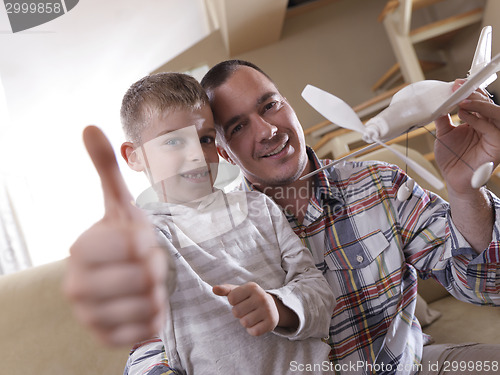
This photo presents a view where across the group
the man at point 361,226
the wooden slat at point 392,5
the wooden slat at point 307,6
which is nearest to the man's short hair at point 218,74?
the man at point 361,226

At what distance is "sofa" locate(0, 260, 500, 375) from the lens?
33 cm

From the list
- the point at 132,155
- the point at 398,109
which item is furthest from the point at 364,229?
the point at 132,155

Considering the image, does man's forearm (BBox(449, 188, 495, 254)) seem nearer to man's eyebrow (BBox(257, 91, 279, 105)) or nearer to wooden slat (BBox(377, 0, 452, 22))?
man's eyebrow (BBox(257, 91, 279, 105))

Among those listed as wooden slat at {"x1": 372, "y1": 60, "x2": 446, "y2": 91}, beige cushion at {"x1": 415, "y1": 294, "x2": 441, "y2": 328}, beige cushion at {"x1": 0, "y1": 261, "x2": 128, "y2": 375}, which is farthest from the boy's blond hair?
wooden slat at {"x1": 372, "y1": 60, "x2": 446, "y2": 91}

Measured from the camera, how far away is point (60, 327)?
26cm

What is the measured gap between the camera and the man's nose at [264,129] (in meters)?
0.47

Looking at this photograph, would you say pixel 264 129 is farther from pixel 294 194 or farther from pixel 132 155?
pixel 132 155

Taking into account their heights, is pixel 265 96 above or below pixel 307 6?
below

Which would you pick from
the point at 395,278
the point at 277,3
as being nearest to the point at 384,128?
the point at 395,278

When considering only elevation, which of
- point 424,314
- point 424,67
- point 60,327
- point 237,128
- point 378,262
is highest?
point 424,67

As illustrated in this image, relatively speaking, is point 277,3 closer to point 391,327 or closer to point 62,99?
point 391,327

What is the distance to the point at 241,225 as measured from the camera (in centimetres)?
28

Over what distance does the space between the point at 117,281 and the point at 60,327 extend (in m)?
0.20

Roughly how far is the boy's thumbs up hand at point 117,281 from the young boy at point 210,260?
5cm
